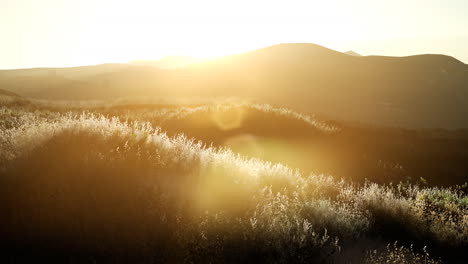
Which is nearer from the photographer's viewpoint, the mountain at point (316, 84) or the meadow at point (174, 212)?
the meadow at point (174, 212)

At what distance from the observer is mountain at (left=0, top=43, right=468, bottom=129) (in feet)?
199

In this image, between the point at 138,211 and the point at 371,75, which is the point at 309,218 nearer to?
the point at 138,211

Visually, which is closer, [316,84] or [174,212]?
[174,212]

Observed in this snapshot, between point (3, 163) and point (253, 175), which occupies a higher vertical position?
point (3, 163)

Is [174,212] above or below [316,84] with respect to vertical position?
below

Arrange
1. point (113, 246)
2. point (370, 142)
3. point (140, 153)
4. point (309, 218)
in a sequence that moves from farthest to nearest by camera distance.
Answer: point (370, 142) → point (140, 153) → point (309, 218) → point (113, 246)

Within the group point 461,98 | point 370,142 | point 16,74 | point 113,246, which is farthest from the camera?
point 16,74

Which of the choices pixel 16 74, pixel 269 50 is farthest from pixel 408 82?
pixel 16 74

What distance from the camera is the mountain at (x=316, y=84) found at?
199 feet

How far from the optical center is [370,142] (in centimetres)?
1872

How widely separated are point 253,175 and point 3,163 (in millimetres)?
4684

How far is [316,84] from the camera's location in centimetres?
6975

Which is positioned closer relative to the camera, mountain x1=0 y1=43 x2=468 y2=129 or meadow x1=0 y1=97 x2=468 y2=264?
meadow x1=0 y1=97 x2=468 y2=264

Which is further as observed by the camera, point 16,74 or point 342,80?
point 16,74
